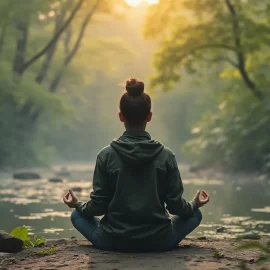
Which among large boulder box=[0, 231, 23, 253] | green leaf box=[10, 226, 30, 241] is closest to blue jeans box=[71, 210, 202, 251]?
large boulder box=[0, 231, 23, 253]

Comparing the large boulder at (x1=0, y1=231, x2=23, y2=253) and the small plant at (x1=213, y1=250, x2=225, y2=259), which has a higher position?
the large boulder at (x1=0, y1=231, x2=23, y2=253)

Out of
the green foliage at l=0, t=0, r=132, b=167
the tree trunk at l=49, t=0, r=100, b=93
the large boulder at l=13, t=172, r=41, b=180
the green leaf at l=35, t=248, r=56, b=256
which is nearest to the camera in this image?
the green leaf at l=35, t=248, r=56, b=256

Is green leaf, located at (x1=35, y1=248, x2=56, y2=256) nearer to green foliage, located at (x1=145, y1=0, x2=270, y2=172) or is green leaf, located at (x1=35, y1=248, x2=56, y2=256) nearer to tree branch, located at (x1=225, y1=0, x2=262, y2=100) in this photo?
green foliage, located at (x1=145, y1=0, x2=270, y2=172)

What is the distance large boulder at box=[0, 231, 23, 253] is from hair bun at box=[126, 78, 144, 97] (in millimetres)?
1463

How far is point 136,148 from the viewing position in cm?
469

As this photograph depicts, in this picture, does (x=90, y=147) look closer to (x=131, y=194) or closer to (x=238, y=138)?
(x=238, y=138)

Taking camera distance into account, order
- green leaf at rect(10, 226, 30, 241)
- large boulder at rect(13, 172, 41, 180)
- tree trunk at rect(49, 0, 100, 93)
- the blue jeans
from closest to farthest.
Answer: the blue jeans < green leaf at rect(10, 226, 30, 241) < large boulder at rect(13, 172, 41, 180) < tree trunk at rect(49, 0, 100, 93)

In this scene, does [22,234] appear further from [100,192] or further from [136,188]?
[136,188]

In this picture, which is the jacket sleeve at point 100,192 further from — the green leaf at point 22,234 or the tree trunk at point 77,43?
the tree trunk at point 77,43

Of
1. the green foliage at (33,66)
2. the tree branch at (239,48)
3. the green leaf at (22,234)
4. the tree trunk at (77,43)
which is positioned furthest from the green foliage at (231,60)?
the green leaf at (22,234)

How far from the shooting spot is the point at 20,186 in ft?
57.3

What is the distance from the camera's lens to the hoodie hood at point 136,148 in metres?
4.65

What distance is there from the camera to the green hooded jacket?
4.64m

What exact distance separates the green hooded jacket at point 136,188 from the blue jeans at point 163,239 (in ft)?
0.27
